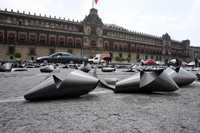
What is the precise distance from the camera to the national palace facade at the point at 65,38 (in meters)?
46.8

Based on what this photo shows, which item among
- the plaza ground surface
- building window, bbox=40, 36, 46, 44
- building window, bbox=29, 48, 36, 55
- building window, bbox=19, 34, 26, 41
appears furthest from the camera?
building window, bbox=40, 36, 46, 44

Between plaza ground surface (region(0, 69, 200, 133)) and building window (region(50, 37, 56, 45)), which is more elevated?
building window (region(50, 37, 56, 45))

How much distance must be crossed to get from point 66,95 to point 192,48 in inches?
4314

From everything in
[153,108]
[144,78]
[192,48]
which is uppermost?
[192,48]

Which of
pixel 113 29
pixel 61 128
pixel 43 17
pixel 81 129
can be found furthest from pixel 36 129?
pixel 113 29

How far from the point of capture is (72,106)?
2.45 m

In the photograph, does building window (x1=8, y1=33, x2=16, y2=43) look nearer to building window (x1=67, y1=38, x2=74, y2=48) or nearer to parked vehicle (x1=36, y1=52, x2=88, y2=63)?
building window (x1=67, y1=38, x2=74, y2=48)

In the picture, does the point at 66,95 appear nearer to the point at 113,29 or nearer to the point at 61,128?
the point at 61,128

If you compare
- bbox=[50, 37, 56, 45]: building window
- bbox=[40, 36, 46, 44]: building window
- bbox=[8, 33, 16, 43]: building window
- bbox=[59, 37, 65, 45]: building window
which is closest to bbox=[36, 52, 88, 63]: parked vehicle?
bbox=[8, 33, 16, 43]: building window

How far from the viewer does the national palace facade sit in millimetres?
46844

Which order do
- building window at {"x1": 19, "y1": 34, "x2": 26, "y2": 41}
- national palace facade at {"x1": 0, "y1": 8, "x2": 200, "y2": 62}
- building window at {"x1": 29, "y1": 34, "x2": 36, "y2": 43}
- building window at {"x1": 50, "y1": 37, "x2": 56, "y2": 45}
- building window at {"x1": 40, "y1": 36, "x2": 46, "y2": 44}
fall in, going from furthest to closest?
building window at {"x1": 50, "y1": 37, "x2": 56, "y2": 45} < building window at {"x1": 40, "y1": 36, "x2": 46, "y2": 44} < building window at {"x1": 29, "y1": 34, "x2": 36, "y2": 43} < building window at {"x1": 19, "y1": 34, "x2": 26, "y2": 41} < national palace facade at {"x1": 0, "y1": 8, "x2": 200, "y2": 62}

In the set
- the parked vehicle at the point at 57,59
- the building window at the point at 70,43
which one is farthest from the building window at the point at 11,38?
the parked vehicle at the point at 57,59

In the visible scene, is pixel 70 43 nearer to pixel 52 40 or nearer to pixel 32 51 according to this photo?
pixel 52 40

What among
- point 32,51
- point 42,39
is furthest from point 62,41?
point 32,51
